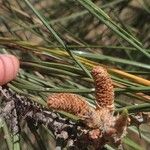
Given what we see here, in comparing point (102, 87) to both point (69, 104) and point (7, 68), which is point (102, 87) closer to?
point (69, 104)

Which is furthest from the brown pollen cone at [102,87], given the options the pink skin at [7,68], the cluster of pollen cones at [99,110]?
the pink skin at [7,68]

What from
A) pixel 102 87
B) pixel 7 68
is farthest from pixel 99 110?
pixel 7 68

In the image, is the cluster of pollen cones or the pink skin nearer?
the cluster of pollen cones

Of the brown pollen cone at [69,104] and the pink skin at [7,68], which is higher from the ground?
the pink skin at [7,68]

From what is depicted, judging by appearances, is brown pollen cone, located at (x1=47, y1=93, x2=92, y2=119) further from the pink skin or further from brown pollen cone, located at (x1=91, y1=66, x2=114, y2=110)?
the pink skin

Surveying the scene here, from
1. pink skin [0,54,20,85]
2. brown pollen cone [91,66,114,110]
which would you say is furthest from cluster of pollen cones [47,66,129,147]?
pink skin [0,54,20,85]

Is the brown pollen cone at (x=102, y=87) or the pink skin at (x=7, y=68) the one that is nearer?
the brown pollen cone at (x=102, y=87)

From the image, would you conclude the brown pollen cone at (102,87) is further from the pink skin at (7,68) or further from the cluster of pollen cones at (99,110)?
the pink skin at (7,68)
